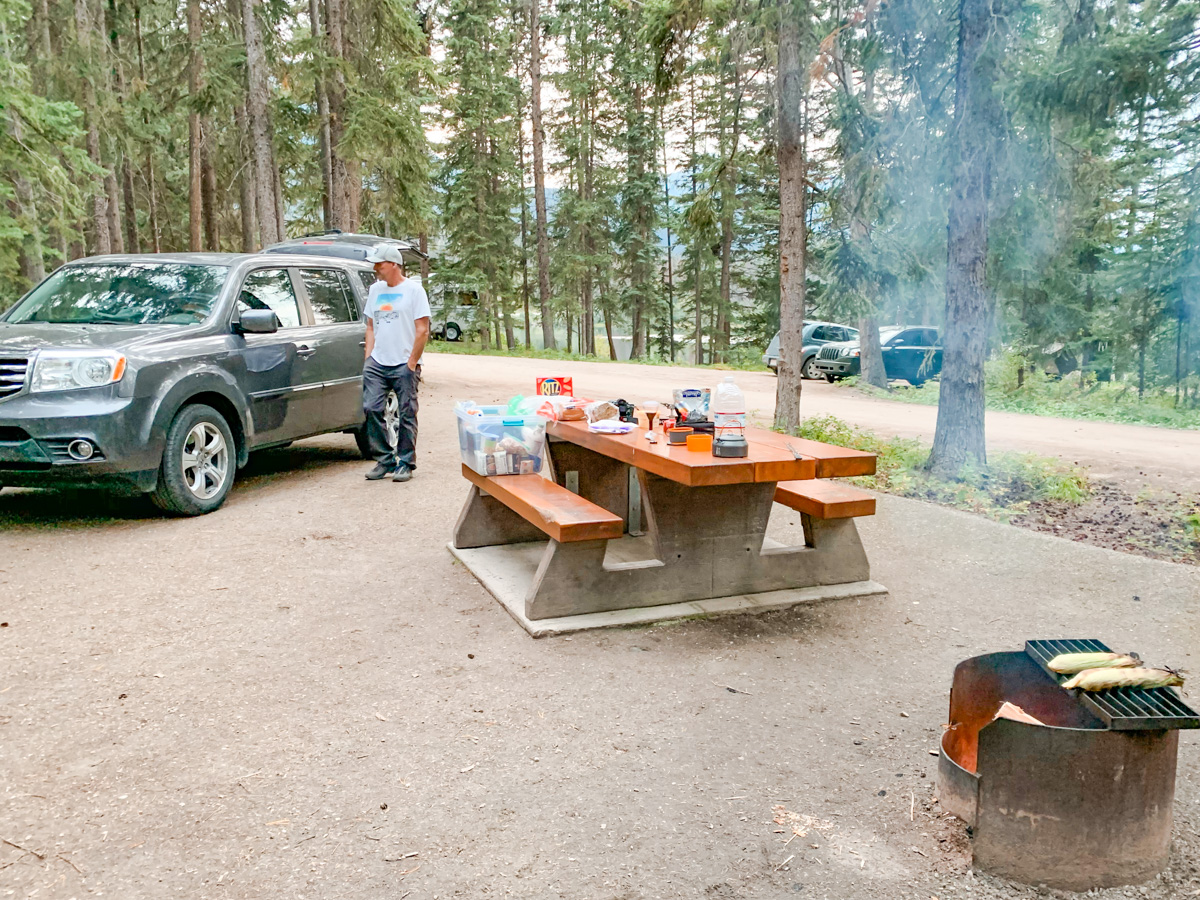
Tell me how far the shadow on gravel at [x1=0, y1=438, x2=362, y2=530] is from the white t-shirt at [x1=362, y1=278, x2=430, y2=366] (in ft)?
5.15

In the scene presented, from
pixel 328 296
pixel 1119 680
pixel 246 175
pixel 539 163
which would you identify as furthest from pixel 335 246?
pixel 539 163

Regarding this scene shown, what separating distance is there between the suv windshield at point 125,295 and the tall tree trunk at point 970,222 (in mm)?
6574

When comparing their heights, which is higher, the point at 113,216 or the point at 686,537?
the point at 113,216

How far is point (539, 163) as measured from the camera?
3138cm

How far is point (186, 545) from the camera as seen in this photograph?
19.4 feet

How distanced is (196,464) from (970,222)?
23.0 feet

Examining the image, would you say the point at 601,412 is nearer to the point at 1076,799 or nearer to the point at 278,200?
the point at 1076,799

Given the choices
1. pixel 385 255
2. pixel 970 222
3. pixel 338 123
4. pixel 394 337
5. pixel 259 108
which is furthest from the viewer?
pixel 338 123

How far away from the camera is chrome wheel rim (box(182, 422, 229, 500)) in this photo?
6621 millimetres

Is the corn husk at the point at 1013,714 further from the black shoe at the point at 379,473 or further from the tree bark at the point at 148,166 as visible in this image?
the tree bark at the point at 148,166

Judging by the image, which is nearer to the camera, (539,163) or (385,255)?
(385,255)

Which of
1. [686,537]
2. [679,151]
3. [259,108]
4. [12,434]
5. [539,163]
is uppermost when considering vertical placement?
[679,151]

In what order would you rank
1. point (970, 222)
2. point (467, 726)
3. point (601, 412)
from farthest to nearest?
point (970, 222) < point (601, 412) < point (467, 726)

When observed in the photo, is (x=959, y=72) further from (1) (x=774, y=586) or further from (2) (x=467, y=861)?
(2) (x=467, y=861)
